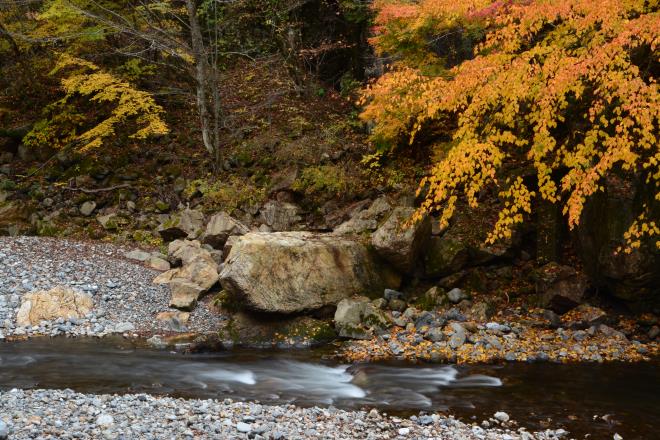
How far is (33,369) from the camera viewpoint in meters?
7.89

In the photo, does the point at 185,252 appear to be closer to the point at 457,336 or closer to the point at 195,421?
the point at 457,336

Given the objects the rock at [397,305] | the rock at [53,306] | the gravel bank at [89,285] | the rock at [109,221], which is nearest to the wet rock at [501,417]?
the rock at [397,305]

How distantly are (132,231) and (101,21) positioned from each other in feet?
18.1

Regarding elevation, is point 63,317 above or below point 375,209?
below

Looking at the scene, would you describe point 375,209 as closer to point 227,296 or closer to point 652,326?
point 227,296

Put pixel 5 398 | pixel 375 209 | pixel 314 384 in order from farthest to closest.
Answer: pixel 375 209 → pixel 314 384 → pixel 5 398

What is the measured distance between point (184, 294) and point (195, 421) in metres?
5.48

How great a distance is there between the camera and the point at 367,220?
12.4 metres

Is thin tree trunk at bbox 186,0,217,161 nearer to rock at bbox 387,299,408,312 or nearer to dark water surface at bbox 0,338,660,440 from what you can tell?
rock at bbox 387,299,408,312

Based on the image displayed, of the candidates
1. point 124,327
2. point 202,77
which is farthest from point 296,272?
point 202,77

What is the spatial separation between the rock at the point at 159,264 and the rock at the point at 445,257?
5.89 meters

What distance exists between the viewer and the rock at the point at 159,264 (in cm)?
1287

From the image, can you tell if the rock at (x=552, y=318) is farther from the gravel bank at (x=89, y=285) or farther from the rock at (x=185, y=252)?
the rock at (x=185, y=252)

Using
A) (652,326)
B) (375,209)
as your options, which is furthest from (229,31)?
(652,326)
